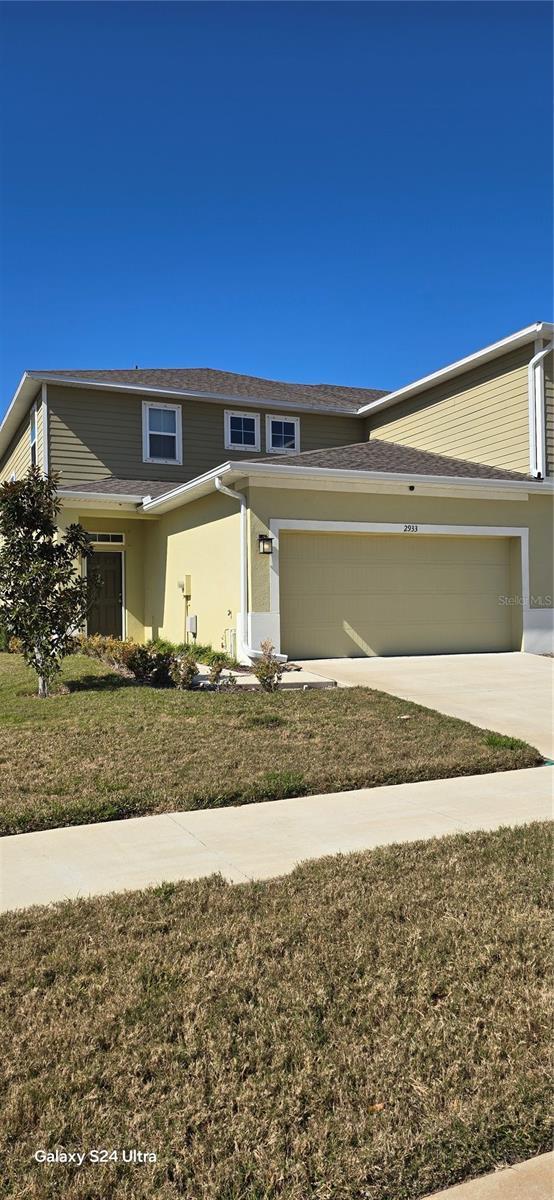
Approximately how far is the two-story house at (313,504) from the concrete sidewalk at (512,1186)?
32.1ft

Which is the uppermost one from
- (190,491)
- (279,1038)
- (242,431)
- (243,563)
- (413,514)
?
(242,431)

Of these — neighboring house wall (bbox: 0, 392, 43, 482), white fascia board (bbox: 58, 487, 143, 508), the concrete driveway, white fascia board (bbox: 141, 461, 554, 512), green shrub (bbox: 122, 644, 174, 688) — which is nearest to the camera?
the concrete driveway

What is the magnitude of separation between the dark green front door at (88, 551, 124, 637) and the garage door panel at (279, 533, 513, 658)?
20.1 feet

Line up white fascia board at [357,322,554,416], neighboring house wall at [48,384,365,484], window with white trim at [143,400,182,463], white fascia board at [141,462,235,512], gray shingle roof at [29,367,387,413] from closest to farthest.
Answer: white fascia board at [141,462,235,512] → white fascia board at [357,322,554,416] → neighboring house wall at [48,384,365,484] → gray shingle roof at [29,367,387,413] → window with white trim at [143,400,182,463]

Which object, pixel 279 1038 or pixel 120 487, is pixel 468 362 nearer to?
pixel 120 487

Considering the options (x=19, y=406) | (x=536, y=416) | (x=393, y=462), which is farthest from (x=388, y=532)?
(x=19, y=406)

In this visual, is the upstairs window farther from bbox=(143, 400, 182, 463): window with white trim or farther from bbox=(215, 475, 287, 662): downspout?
bbox=(215, 475, 287, 662): downspout

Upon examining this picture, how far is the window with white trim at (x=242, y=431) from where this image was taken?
712 inches

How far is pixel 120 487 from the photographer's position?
1638cm

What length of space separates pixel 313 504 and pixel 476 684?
3933 mm

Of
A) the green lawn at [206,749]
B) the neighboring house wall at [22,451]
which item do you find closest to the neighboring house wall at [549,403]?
the green lawn at [206,749]

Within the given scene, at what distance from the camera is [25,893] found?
3965mm

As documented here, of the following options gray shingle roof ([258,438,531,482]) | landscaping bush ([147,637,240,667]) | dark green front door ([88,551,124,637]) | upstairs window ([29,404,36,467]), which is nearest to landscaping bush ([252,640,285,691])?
landscaping bush ([147,637,240,667])

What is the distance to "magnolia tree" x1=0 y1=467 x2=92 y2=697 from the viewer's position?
8.89 meters
